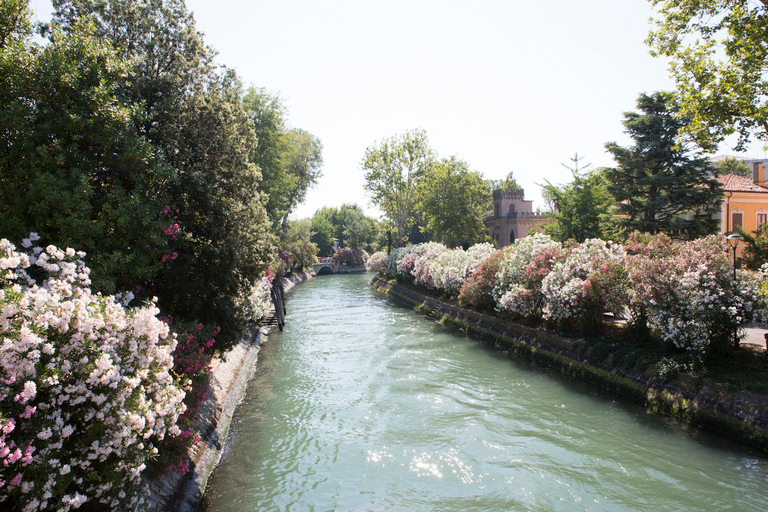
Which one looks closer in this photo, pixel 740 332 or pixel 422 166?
pixel 740 332

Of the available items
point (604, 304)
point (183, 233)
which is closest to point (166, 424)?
point (183, 233)

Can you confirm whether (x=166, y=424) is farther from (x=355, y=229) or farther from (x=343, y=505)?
(x=355, y=229)

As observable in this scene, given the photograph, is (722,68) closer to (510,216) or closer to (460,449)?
(460,449)

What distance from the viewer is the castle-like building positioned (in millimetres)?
68500

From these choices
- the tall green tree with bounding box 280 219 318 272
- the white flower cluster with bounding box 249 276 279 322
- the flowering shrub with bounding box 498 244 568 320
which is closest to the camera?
the white flower cluster with bounding box 249 276 279 322

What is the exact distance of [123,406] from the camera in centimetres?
580

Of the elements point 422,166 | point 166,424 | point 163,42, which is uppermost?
point 422,166

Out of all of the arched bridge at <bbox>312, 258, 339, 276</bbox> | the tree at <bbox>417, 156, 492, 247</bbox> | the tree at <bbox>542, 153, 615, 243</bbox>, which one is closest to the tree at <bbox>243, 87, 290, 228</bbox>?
the tree at <bbox>542, 153, 615, 243</bbox>

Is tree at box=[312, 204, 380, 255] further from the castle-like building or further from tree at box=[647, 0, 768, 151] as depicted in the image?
tree at box=[647, 0, 768, 151]

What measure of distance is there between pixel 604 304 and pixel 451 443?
7.84 meters

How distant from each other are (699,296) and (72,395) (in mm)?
13277

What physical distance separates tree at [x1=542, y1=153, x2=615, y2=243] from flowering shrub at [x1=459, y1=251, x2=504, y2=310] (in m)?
7.55

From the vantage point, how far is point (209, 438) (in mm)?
10414

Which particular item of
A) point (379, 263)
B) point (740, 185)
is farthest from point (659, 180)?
point (379, 263)
